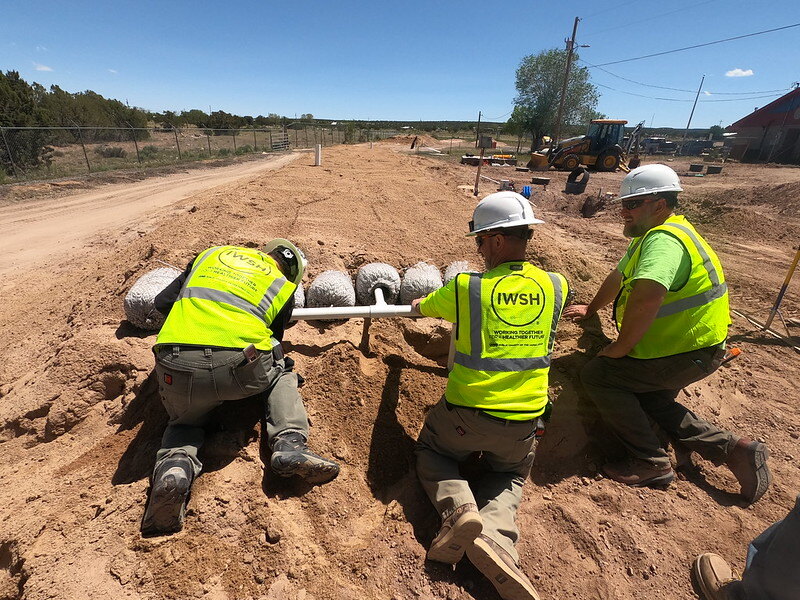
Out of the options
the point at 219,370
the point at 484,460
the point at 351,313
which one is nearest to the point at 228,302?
the point at 219,370

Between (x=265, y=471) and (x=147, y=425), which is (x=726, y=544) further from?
(x=147, y=425)

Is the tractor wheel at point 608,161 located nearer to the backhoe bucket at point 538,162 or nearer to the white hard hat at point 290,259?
the backhoe bucket at point 538,162

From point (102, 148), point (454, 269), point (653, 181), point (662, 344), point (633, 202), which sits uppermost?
point (653, 181)

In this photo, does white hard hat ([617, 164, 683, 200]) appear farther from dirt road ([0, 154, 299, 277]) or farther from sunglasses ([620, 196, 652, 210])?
dirt road ([0, 154, 299, 277])

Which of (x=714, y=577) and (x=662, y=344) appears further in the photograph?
(x=662, y=344)

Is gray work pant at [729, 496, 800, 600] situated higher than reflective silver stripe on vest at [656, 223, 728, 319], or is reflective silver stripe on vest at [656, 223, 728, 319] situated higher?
reflective silver stripe on vest at [656, 223, 728, 319]

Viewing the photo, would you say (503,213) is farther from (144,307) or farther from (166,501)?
(144,307)

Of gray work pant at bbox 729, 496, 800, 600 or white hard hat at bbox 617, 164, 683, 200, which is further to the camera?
white hard hat at bbox 617, 164, 683, 200

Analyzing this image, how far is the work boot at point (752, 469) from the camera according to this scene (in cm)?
258

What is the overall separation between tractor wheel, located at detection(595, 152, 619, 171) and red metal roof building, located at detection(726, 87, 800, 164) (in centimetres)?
1999

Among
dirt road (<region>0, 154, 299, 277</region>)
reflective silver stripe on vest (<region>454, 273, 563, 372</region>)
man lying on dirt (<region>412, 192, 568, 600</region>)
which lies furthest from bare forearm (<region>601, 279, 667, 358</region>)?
dirt road (<region>0, 154, 299, 277</region>)

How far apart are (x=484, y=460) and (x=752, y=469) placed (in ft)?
5.60

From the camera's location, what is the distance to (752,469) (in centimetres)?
259

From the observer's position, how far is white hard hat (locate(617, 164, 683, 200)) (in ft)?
9.02
